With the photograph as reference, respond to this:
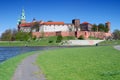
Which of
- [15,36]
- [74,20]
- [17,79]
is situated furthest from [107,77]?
[74,20]

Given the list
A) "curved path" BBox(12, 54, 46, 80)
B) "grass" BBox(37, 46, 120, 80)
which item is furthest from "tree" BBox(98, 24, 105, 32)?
"curved path" BBox(12, 54, 46, 80)

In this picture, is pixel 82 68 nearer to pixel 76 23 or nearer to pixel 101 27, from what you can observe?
pixel 76 23

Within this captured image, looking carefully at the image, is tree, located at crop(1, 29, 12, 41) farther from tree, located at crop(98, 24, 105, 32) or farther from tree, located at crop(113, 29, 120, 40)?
tree, located at crop(113, 29, 120, 40)

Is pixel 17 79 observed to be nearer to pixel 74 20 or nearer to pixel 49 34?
pixel 49 34

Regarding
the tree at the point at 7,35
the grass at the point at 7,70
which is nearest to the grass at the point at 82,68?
the grass at the point at 7,70

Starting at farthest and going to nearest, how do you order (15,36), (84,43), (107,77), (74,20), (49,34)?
(74,20) < (49,34) < (15,36) < (84,43) < (107,77)

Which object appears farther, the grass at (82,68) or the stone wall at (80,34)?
the stone wall at (80,34)

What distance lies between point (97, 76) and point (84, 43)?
326 feet

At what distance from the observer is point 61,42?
384 feet

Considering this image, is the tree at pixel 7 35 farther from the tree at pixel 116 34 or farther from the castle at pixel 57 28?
the tree at pixel 116 34

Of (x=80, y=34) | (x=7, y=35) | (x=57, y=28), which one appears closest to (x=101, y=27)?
(x=80, y=34)

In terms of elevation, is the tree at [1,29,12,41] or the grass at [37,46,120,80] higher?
the tree at [1,29,12,41]

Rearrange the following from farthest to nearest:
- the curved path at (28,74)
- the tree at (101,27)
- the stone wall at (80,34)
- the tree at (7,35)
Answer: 1. the tree at (101,27)
2. the stone wall at (80,34)
3. the tree at (7,35)
4. the curved path at (28,74)

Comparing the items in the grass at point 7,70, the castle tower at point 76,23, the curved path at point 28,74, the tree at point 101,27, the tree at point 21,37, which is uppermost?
the castle tower at point 76,23
